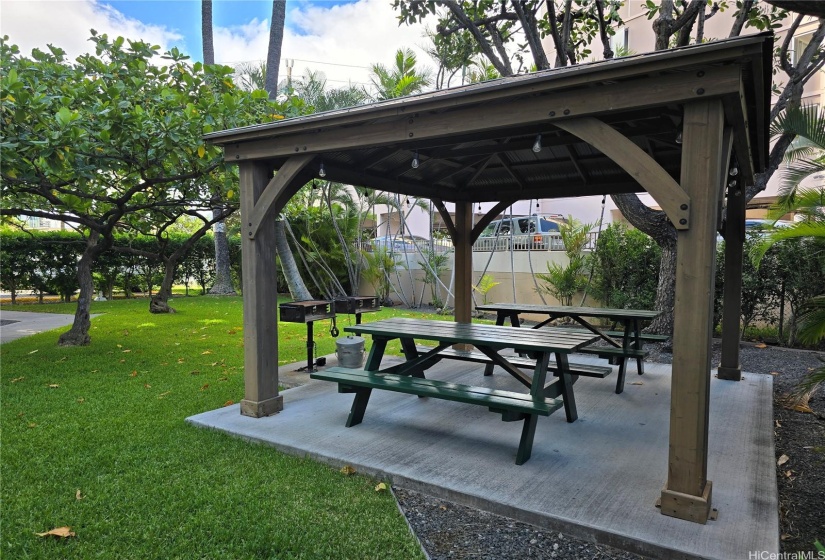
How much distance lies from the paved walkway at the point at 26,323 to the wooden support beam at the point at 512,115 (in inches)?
287

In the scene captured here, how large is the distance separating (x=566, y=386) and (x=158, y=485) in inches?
123

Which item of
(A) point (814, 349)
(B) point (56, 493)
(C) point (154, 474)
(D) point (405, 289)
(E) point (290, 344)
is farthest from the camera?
(D) point (405, 289)

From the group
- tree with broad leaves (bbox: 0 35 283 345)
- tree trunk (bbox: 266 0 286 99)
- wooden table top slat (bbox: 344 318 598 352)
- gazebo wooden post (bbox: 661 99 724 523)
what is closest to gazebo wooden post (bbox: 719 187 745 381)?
wooden table top slat (bbox: 344 318 598 352)

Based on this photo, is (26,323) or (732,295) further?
(26,323)

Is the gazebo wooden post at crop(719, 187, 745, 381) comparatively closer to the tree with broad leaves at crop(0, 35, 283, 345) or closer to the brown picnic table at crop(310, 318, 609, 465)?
the brown picnic table at crop(310, 318, 609, 465)

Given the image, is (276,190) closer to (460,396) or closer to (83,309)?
(460,396)

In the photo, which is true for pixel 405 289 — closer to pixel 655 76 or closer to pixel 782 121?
pixel 782 121

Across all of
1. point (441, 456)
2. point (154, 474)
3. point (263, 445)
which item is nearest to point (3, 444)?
point (154, 474)

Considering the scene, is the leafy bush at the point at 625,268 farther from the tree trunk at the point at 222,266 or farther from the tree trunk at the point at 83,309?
the tree trunk at the point at 222,266

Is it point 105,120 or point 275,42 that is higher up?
point 275,42

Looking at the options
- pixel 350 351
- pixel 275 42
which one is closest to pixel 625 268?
pixel 350 351

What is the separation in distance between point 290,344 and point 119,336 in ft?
9.88

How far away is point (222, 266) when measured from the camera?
53.7ft

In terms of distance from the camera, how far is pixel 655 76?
2766 mm
